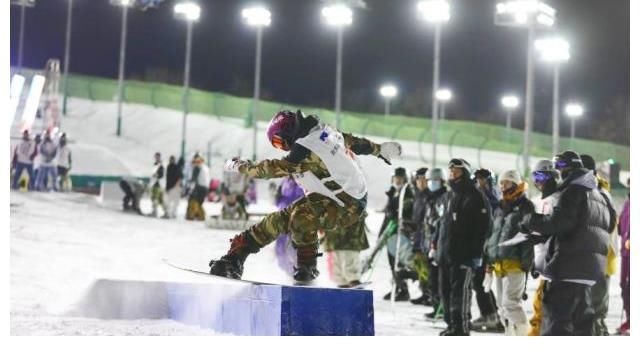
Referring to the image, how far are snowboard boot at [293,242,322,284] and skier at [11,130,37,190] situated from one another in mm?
14465

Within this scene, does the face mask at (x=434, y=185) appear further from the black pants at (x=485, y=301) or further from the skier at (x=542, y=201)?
the skier at (x=542, y=201)

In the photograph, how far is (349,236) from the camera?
9867 mm

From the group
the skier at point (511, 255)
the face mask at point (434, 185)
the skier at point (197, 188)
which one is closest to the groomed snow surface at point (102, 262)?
the skier at point (197, 188)

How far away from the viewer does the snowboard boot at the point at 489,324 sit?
8.21 meters

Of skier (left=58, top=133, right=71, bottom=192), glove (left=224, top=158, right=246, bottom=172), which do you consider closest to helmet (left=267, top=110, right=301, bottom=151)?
glove (left=224, top=158, right=246, bottom=172)

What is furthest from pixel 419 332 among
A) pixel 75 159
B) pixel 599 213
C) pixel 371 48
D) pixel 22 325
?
pixel 371 48

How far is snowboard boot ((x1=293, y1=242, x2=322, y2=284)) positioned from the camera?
572cm

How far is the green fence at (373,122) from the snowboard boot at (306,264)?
1121 inches

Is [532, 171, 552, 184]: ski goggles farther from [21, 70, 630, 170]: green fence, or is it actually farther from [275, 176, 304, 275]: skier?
[21, 70, 630, 170]: green fence

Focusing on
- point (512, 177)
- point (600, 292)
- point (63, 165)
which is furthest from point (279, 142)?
point (63, 165)

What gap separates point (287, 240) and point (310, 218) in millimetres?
4514

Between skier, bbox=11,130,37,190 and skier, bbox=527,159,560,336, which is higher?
skier, bbox=11,130,37,190

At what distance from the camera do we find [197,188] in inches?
696

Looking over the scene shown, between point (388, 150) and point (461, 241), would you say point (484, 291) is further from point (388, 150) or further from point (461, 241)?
point (388, 150)
